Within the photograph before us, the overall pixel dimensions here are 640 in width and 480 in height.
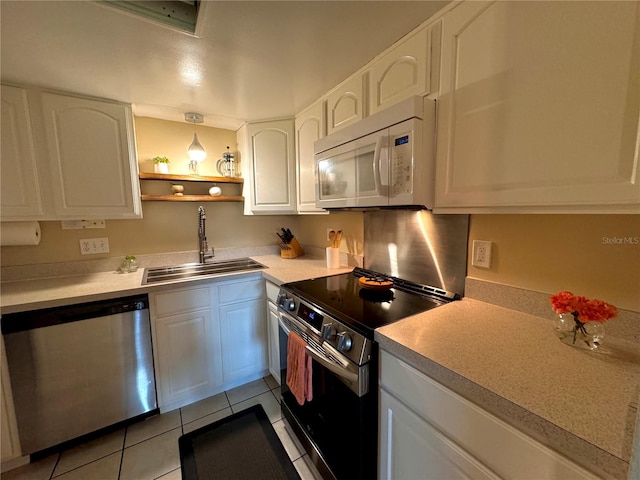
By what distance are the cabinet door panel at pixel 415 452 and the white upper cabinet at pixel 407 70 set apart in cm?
128

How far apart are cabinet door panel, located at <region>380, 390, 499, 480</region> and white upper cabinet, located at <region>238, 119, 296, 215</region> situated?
5.24 feet

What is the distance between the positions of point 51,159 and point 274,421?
7.06 ft

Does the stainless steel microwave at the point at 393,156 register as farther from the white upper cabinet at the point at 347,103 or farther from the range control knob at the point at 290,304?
the range control knob at the point at 290,304

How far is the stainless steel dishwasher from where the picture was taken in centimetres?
136

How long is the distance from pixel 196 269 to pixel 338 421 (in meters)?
1.64

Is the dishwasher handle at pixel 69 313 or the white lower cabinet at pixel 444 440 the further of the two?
the dishwasher handle at pixel 69 313

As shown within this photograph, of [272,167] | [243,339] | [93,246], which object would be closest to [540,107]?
[272,167]

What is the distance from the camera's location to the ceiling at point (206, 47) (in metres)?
1.02

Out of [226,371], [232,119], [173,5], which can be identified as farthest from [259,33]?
[226,371]

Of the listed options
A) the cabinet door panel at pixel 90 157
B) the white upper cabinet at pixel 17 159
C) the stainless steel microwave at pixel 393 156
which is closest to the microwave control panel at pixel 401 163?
the stainless steel microwave at pixel 393 156

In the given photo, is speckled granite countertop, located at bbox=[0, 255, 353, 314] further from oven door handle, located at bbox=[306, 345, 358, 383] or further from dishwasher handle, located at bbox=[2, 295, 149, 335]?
oven door handle, located at bbox=[306, 345, 358, 383]

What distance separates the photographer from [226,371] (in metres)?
1.93

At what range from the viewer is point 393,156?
45.0 inches

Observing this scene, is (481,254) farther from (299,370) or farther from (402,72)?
(299,370)
